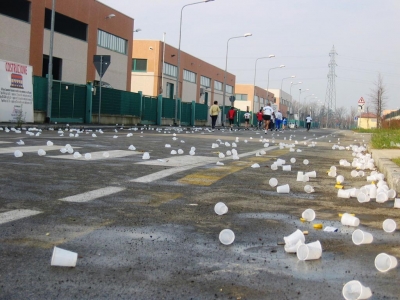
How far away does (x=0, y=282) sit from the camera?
2885mm

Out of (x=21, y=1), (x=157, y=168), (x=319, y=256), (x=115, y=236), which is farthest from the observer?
(x=21, y=1)

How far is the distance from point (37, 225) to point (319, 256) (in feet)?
6.60

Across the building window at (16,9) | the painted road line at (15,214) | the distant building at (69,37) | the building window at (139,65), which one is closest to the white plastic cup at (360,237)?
the painted road line at (15,214)

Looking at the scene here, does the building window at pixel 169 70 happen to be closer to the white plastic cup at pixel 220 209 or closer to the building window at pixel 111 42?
the building window at pixel 111 42

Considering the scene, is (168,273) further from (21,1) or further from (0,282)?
(21,1)

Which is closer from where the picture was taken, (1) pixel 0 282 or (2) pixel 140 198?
(1) pixel 0 282

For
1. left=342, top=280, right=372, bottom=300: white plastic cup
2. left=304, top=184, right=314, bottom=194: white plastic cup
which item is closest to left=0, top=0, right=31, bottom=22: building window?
left=304, top=184, right=314, bottom=194: white plastic cup

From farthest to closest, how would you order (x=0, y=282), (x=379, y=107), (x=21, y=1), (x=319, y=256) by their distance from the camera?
(x=379, y=107) < (x=21, y=1) < (x=319, y=256) < (x=0, y=282)

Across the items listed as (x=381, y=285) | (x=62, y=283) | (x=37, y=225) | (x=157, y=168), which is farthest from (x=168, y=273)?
(x=157, y=168)

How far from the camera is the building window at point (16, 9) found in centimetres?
3506

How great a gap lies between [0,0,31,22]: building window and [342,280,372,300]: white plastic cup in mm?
35164

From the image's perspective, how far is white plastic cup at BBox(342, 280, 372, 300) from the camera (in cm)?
271

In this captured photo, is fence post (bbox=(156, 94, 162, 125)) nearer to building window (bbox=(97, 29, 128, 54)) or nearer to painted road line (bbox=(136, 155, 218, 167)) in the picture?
building window (bbox=(97, 29, 128, 54))

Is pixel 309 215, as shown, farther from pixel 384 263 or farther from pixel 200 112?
pixel 200 112
